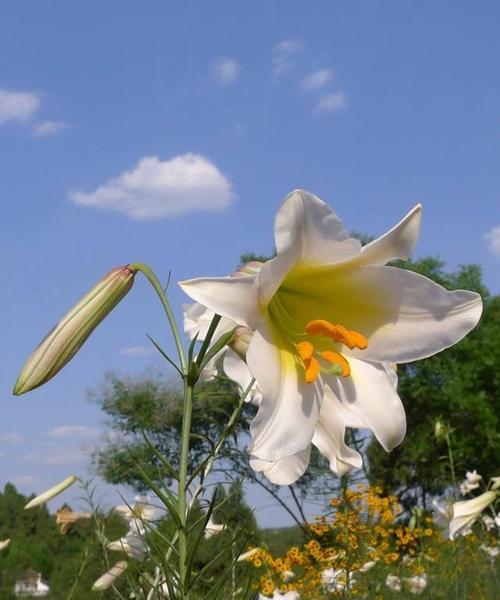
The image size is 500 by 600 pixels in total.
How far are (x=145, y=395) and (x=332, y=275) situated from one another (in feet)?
72.1

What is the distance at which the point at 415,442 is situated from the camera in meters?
20.5

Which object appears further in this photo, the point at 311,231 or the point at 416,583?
the point at 416,583

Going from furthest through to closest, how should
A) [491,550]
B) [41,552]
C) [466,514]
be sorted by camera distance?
1. [491,550]
2. [41,552]
3. [466,514]

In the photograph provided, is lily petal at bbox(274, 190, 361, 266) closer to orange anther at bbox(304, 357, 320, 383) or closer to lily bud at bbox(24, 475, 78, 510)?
orange anther at bbox(304, 357, 320, 383)

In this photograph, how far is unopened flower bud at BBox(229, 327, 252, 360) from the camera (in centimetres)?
121

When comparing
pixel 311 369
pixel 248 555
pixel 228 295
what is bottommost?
pixel 248 555

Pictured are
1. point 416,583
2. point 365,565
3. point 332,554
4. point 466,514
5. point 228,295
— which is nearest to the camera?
point 228,295

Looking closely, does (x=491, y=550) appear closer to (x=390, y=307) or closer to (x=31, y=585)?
(x=31, y=585)

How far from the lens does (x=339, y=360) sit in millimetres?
1190

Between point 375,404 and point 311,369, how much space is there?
0.15 metres

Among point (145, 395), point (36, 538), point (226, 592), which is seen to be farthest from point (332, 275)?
point (145, 395)

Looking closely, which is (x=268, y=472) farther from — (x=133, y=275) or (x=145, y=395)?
(x=145, y=395)

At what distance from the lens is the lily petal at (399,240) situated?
1.19 metres

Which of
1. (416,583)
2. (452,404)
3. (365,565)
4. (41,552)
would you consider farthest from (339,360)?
(452,404)
